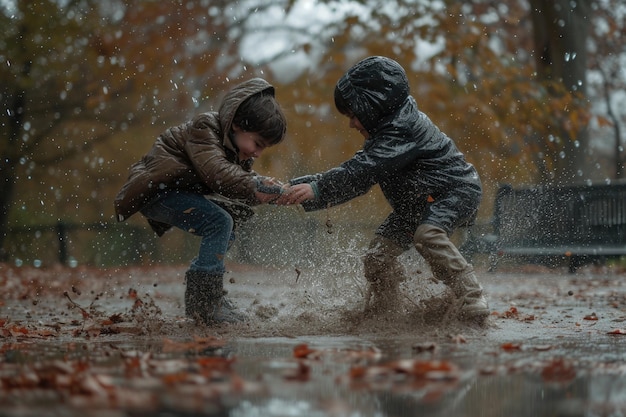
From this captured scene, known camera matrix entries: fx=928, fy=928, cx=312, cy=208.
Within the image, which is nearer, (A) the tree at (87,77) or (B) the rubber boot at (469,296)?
(B) the rubber boot at (469,296)

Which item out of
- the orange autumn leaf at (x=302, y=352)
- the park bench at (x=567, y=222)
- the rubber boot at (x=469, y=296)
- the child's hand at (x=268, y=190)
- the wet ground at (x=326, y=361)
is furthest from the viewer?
the park bench at (x=567, y=222)

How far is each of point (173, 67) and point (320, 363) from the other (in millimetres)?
16875

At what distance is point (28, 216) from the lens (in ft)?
77.8

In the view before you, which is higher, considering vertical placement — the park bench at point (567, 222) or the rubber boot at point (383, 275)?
the park bench at point (567, 222)

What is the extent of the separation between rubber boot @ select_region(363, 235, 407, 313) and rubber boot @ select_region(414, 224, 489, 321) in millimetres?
403

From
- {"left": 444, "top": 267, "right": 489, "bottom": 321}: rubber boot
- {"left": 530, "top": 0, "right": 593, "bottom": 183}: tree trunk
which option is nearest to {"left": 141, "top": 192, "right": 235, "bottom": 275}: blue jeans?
{"left": 444, "top": 267, "right": 489, "bottom": 321}: rubber boot

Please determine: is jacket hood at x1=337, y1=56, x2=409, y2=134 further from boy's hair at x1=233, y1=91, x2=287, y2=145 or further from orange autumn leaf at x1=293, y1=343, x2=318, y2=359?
orange autumn leaf at x1=293, y1=343, x2=318, y2=359

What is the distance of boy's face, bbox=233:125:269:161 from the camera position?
20.3 feet

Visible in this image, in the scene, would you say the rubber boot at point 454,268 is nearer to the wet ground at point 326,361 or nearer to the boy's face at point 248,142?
the wet ground at point 326,361

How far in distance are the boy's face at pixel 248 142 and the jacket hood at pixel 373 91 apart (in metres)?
0.63

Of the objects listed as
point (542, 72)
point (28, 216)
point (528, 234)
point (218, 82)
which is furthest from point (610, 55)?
point (28, 216)

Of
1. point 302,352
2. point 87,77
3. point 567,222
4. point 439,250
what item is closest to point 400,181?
point 439,250

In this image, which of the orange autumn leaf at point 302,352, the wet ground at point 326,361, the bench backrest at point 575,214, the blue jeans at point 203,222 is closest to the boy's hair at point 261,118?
Answer: the blue jeans at point 203,222

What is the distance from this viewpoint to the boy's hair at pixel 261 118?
20.1 feet
